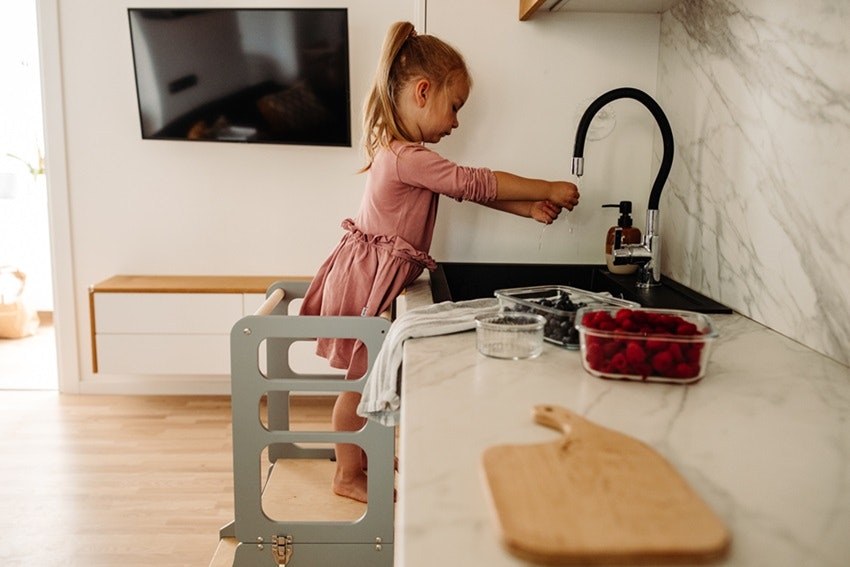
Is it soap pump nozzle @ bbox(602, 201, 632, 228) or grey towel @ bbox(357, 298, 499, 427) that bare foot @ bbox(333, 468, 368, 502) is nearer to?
grey towel @ bbox(357, 298, 499, 427)

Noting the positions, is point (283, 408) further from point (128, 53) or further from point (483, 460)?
point (128, 53)

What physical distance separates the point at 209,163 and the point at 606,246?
1.64m

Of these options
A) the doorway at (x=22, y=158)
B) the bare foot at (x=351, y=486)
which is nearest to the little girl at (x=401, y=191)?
the bare foot at (x=351, y=486)

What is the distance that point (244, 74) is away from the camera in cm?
258

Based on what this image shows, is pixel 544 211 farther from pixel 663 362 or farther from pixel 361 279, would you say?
pixel 663 362

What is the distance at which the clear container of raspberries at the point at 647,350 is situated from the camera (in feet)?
2.94

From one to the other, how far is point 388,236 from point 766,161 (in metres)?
0.83

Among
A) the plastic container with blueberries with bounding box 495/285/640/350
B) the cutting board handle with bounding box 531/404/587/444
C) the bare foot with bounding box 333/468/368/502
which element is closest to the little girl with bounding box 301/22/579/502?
the bare foot with bounding box 333/468/368/502

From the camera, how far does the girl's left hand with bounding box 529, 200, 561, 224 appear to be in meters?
1.68

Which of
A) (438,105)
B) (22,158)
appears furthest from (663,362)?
(22,158)

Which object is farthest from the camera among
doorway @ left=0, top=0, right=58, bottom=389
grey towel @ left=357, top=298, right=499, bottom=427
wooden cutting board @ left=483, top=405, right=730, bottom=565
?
doorway @ left=0, top=0, right=58, bottom=389

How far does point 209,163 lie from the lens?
2773 millimetres

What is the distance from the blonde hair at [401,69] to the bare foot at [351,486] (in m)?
0.76

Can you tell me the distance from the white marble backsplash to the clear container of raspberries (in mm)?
284
